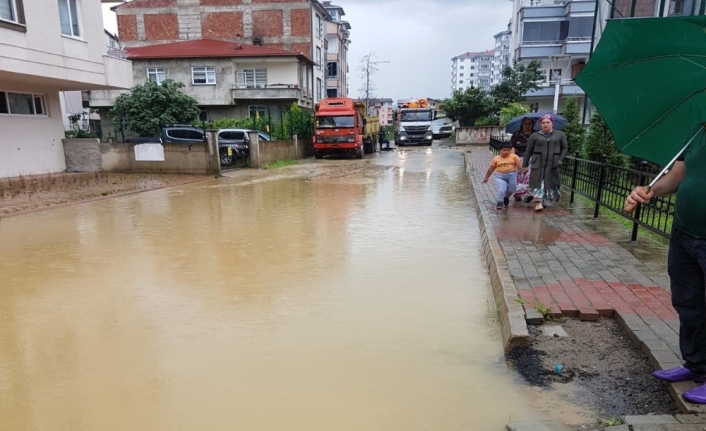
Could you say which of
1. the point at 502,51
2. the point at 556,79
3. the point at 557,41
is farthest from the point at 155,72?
the point at 502,51

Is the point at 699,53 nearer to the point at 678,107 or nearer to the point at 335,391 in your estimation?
the point at 678,107

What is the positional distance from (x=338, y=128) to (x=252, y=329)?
71.3 feet

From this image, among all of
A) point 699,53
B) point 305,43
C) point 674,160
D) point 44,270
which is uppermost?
point 305,43

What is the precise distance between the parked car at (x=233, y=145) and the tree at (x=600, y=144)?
13464 millimetres

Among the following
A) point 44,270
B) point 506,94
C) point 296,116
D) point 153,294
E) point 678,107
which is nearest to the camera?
point 678,107

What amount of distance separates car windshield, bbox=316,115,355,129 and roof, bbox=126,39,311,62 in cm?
1129

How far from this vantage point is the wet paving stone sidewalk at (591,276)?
359 cm

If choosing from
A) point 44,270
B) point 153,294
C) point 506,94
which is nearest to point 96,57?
point 44,270

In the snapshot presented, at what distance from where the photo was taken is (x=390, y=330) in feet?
13.7

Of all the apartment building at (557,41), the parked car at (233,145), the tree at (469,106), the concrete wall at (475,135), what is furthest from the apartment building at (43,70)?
the apartment building at (557,41)

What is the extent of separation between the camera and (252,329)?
13.9 ft

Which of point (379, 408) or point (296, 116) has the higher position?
point (296, 116)

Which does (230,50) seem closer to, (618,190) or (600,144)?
(600,144)

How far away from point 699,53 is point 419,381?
2.62 meters
